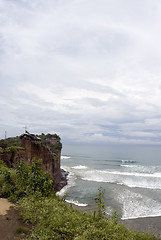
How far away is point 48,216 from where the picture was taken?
5922mm

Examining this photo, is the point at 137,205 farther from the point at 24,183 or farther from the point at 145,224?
the point at 24,183

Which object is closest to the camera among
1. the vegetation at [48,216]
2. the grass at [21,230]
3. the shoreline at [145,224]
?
the vegetation at [48,216]

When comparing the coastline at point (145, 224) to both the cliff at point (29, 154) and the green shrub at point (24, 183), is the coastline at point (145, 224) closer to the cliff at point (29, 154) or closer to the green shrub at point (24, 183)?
the green shrub at point (24, 183)

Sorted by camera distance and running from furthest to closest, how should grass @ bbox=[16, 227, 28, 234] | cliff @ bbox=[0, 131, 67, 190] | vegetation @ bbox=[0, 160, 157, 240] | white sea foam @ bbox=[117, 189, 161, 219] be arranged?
cliff @ bbox=[0, 131, 67, 190] < white sea foam @ bbox=[117, 189, 161, 219] < grass @ bbox=[16, 227, 28, 234] < vegetation @ bbox=[0, 160, 157, 240]

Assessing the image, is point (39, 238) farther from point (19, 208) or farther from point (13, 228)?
point (19, 208)

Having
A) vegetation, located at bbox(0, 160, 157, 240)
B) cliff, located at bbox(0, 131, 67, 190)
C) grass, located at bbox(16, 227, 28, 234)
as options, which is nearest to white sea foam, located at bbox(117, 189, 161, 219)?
vegetation, located at bbox(0, 160, 157, 240)

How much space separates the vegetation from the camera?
16.7ft

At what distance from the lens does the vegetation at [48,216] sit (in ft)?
16.7

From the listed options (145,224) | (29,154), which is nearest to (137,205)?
(145,224)

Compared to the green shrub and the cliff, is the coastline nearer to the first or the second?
the green shrub

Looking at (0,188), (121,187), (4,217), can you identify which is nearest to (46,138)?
(121,187)

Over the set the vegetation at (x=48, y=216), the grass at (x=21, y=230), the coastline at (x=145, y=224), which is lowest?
the coastline at (x=145, y=224)

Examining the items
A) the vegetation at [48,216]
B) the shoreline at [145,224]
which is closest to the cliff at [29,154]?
the vegetation at [48,216]

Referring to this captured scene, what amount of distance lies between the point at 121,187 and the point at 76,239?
22.8 metres
